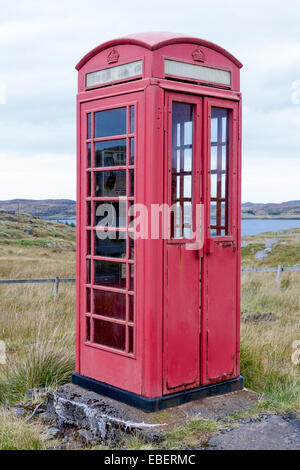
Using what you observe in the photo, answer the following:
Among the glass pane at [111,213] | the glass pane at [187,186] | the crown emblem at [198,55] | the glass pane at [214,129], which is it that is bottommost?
the glass pane at [111,213]

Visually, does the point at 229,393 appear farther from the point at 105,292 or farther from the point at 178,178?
the point at 178,178

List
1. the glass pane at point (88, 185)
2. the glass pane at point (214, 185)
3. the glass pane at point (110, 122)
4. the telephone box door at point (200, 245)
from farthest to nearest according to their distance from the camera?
1. the glass pane at point (88, 185)
2. the glass pane at point (214, 185)
3. the glass pane at point (110, 122)
4. the telephone box door at point (200, 245)

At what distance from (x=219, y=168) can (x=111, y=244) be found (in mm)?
1202

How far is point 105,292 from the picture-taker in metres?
4.83

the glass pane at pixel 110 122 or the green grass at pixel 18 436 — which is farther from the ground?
the glass pane at pixel 110 122

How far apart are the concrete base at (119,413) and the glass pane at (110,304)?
0.75m

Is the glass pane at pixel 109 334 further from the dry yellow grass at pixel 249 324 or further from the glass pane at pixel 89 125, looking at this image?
the glass pane at pixel 89 125

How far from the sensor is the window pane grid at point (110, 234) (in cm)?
450

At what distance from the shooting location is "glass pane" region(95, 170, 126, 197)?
4641 millimetres

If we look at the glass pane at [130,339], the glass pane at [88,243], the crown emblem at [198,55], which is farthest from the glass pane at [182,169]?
the glass pane at [130,339]

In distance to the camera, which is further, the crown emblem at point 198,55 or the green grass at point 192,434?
the crown emblem at point 198,55
